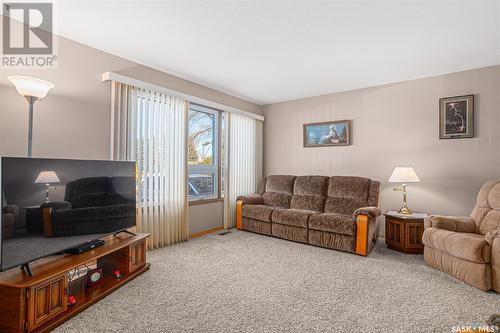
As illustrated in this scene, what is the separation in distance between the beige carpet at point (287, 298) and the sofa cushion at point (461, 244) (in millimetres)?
296

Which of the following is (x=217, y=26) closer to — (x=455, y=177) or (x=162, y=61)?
(x=162, y=61)

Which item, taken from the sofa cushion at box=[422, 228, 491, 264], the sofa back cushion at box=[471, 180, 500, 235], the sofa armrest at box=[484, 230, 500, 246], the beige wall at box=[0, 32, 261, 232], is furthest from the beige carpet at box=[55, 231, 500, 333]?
the beige wall at box=[0, 32, 261, 232]

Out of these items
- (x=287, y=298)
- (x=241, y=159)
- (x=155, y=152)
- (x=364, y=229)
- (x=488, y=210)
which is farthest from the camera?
(x=241, y=159)

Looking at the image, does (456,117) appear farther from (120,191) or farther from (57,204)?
(57,204)

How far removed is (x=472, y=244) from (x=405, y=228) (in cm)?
102

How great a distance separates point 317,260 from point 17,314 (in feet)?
9.53

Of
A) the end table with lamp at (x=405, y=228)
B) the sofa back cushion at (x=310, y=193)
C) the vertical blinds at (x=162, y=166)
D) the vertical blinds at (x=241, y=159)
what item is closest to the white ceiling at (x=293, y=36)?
the vertical blinds at (x=162, y=166)

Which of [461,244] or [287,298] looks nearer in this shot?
[287,298]

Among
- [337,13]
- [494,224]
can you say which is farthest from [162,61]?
[494,224]

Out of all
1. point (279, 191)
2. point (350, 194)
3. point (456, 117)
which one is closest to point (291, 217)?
point (279, 191)

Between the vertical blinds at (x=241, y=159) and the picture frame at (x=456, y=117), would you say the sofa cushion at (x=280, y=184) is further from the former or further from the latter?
the picture frame at (x=456, y=117)

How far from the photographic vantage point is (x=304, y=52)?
123 inches

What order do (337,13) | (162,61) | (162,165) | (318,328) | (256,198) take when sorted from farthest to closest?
1. (256,198)
2. (162,165)
3. (162,61)
4. (337,13)
5. (318,328)

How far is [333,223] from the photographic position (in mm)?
3619
